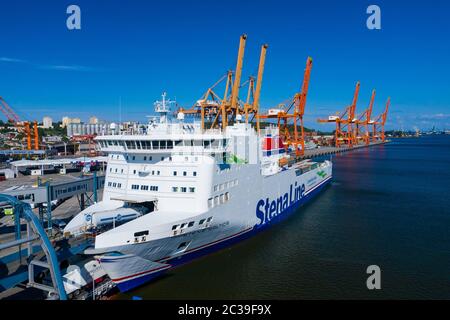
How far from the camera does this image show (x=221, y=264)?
1733 cm

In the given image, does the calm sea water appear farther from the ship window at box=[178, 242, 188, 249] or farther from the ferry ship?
the ship window at box=[178, 242, 188, 249]

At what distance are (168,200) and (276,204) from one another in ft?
33.9

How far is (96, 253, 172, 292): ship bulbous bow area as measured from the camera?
1281 centimetres

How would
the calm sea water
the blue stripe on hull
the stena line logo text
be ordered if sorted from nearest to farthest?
the blue stripe on hull < the calm sea water < the stena line logo text

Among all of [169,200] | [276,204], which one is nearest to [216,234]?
[169,200]

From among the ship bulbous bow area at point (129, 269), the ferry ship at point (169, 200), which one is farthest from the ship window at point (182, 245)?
the ship bulbous bow area at point (129, 269)

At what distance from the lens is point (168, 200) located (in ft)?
52.9

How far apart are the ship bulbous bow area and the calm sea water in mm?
601

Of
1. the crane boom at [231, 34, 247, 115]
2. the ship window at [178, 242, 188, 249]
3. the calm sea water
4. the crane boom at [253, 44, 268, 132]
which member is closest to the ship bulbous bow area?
the calm sea water

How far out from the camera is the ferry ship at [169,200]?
13734 millimetres

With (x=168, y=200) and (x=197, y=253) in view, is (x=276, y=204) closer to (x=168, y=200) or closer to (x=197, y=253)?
(x=197, y=253)

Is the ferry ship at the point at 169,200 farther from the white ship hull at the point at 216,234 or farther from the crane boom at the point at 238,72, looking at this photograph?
the crane boom at the point at 238,72
